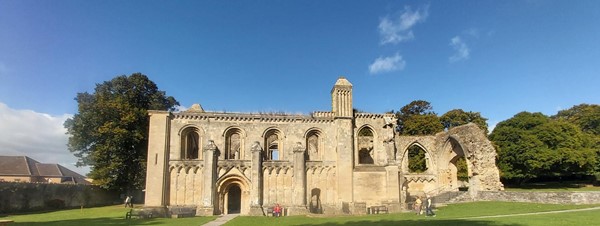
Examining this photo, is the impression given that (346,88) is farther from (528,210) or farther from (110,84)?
(110,84)

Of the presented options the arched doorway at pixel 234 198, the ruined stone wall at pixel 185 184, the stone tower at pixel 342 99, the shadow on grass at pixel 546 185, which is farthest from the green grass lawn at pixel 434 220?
the shadow on grass at pixel 546 185

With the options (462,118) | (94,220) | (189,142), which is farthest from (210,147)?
(462,118)

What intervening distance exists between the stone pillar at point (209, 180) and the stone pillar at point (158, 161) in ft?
8.58

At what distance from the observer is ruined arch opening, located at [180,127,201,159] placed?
2895 centimetres

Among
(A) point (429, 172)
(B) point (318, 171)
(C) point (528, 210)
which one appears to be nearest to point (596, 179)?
(A) point (429, 172)

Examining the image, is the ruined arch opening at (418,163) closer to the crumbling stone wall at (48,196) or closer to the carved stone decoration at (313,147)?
the carved stone decoration at (313,147)

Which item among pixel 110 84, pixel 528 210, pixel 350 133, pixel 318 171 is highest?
pixel 110 84

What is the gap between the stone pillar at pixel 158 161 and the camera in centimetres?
2676

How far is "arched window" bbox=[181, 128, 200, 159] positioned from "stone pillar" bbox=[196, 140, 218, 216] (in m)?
2.14

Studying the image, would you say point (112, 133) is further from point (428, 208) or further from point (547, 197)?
point (547, 197)

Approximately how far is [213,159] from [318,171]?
7763 millimetres

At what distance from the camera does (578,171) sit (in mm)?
38188

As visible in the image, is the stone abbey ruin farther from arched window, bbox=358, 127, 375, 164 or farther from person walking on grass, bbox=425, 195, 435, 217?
person walking on grass, bbox=425, 195, 435, 217

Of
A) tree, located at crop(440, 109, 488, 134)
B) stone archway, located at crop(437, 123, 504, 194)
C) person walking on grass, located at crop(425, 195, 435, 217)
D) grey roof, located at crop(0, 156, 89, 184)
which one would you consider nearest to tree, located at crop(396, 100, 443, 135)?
tree, located at crop(440, 109, 488, 134)
